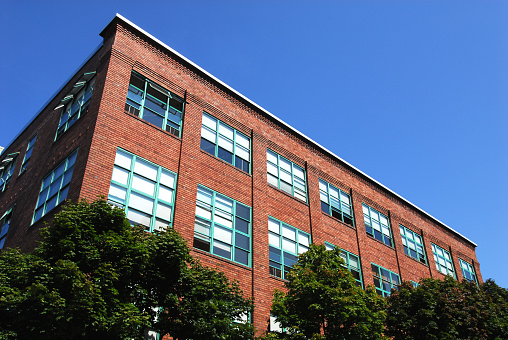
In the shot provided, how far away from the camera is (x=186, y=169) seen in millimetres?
18797

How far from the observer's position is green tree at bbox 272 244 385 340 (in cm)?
1452

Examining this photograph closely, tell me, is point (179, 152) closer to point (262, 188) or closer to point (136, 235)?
point (262, 188)

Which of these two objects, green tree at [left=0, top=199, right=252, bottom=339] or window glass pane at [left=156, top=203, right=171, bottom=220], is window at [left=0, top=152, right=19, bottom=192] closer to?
window glass pane at [left=156, top=203, right=171, bottom=220]

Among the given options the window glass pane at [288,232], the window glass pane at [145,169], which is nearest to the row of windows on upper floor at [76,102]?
the window glass pane at [145,169]

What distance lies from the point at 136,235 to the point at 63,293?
246cm

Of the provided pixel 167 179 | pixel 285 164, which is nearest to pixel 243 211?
pixel 167 179

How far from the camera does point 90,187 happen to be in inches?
606

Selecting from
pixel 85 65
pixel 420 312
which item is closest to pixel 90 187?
pixel 85 65

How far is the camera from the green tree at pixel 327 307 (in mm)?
14516

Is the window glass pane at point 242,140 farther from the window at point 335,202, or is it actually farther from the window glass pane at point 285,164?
the window at point 335,202

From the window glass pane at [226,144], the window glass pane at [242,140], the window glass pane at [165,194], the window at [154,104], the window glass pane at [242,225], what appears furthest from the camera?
the window glass pane at [242,140]

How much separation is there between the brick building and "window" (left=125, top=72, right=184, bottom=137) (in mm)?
47

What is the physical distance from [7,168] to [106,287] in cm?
1905

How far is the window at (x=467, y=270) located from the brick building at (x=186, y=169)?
11977mm
